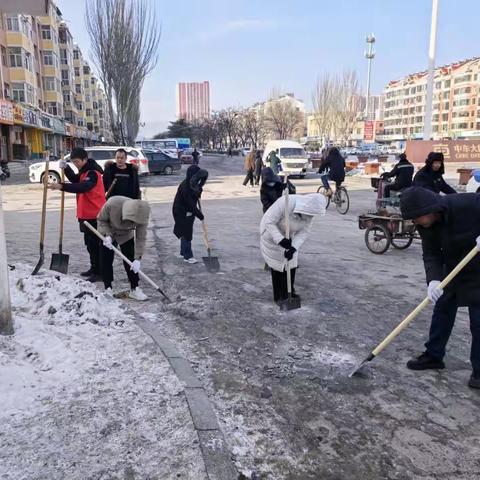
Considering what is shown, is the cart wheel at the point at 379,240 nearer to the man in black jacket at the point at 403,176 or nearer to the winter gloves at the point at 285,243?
the man in black jacket at the point at 403,176

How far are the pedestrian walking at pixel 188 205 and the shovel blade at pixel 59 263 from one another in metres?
1.68

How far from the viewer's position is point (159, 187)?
2077 centimetres

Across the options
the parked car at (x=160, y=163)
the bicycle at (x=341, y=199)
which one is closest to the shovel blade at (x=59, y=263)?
the bicycle at (x=341, y=199)

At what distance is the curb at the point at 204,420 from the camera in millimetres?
2490

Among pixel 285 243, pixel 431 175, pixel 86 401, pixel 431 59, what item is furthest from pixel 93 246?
pixel 431 59

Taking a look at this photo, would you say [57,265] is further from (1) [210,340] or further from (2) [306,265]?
(2) [306,265]

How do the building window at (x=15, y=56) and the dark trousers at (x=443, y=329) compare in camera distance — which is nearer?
the dark trousers at (x=443, y=329)

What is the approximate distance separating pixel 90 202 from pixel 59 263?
3.37 feet

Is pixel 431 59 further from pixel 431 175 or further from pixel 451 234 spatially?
pixel 451 234

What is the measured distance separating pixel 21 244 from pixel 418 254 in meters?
6.78

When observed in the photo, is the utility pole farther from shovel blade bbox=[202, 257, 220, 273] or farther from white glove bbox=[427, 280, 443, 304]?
white glove bbox=[427, 280, 443, 304]

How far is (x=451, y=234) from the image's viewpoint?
3.34 meters

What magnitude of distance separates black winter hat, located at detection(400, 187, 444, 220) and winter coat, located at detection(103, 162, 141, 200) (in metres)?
3.87

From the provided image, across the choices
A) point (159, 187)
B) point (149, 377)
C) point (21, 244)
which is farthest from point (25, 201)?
point (149, 377)
